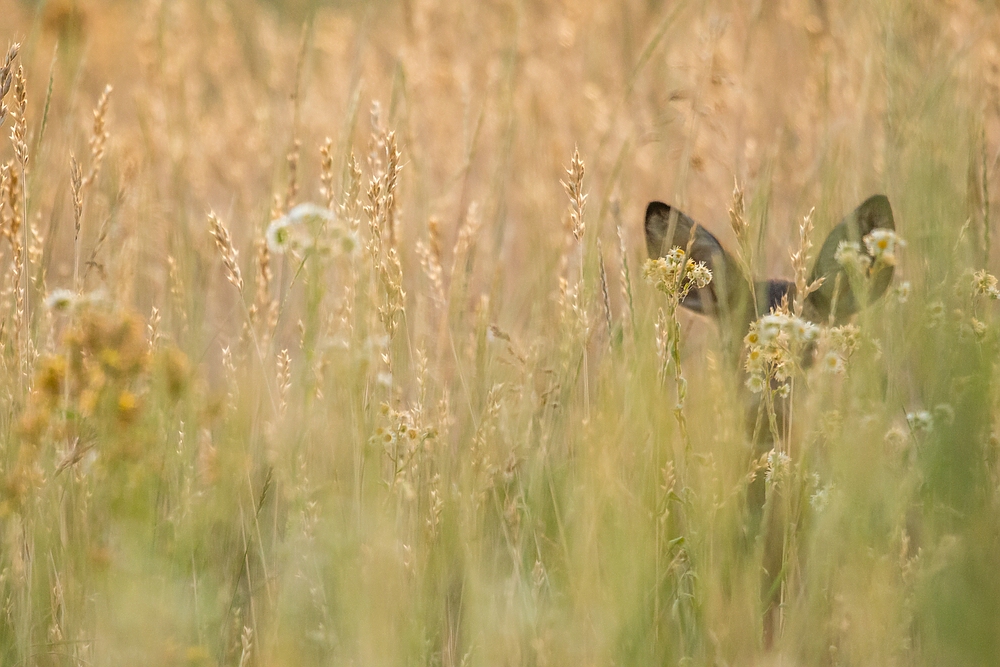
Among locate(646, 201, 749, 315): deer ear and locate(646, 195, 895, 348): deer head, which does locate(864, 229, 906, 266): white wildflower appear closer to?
locate(646, 195, 895, 348): deer head

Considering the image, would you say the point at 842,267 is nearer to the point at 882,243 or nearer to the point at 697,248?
the point at 697,248

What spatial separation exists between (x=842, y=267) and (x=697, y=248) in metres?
0.57

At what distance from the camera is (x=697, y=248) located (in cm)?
340

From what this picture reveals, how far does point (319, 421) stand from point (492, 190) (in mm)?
1517

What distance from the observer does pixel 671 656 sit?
1.85 m

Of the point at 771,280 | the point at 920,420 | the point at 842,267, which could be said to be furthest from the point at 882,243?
the point at 771,280

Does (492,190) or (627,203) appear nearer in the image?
(492,190)

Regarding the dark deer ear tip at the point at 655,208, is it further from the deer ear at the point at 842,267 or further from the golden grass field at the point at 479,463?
the deer ear at the point at 842,267

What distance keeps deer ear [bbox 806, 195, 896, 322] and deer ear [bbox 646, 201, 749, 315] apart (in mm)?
269

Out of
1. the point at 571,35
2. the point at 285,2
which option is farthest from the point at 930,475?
the point at 285,2

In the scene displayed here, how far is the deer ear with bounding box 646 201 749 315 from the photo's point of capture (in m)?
2.94

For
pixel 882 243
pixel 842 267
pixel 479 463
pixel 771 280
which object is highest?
pixel 771 280

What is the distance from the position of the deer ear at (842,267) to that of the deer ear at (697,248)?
0.88ft

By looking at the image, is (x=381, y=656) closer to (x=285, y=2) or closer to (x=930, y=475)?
(x=930, y=475)
